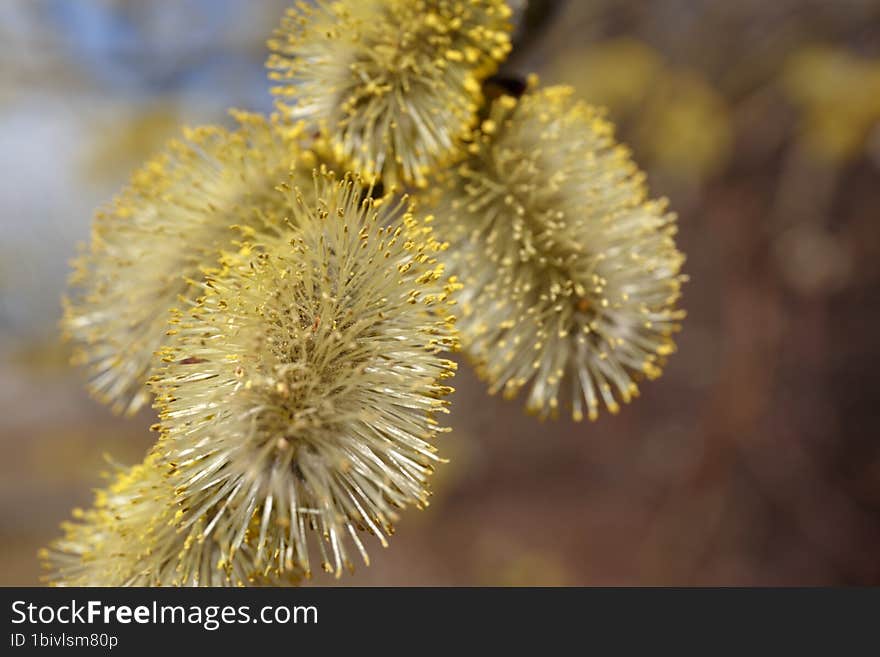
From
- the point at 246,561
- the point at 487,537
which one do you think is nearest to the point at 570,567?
the point at 487,537

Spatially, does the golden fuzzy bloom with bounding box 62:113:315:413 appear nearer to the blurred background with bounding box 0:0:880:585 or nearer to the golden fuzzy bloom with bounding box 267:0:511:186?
the golden fuzzy bloom with bounding box 267:0:511:186

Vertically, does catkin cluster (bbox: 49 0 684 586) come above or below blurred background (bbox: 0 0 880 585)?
below

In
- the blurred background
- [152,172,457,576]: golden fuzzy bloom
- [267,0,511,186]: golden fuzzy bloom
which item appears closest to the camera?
[152,172,457,576]: golden fuzzy bloom

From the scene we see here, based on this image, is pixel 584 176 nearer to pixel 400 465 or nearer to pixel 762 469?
pixel 400 465

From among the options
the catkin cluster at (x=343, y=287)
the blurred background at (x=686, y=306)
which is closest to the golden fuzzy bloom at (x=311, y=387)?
the catkin cluster at (x=343, y=287)

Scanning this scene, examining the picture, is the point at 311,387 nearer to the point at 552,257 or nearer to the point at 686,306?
the point at 552,257

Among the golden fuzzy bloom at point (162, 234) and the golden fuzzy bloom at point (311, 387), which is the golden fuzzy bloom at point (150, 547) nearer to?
the golden fuzzy bloom at point (311, 387)

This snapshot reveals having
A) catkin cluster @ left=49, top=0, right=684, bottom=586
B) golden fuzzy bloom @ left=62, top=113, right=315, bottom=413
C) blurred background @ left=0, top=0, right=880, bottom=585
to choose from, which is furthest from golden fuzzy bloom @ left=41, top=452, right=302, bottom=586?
blurred background @ left=0, top=0, right=880, bottom=585
